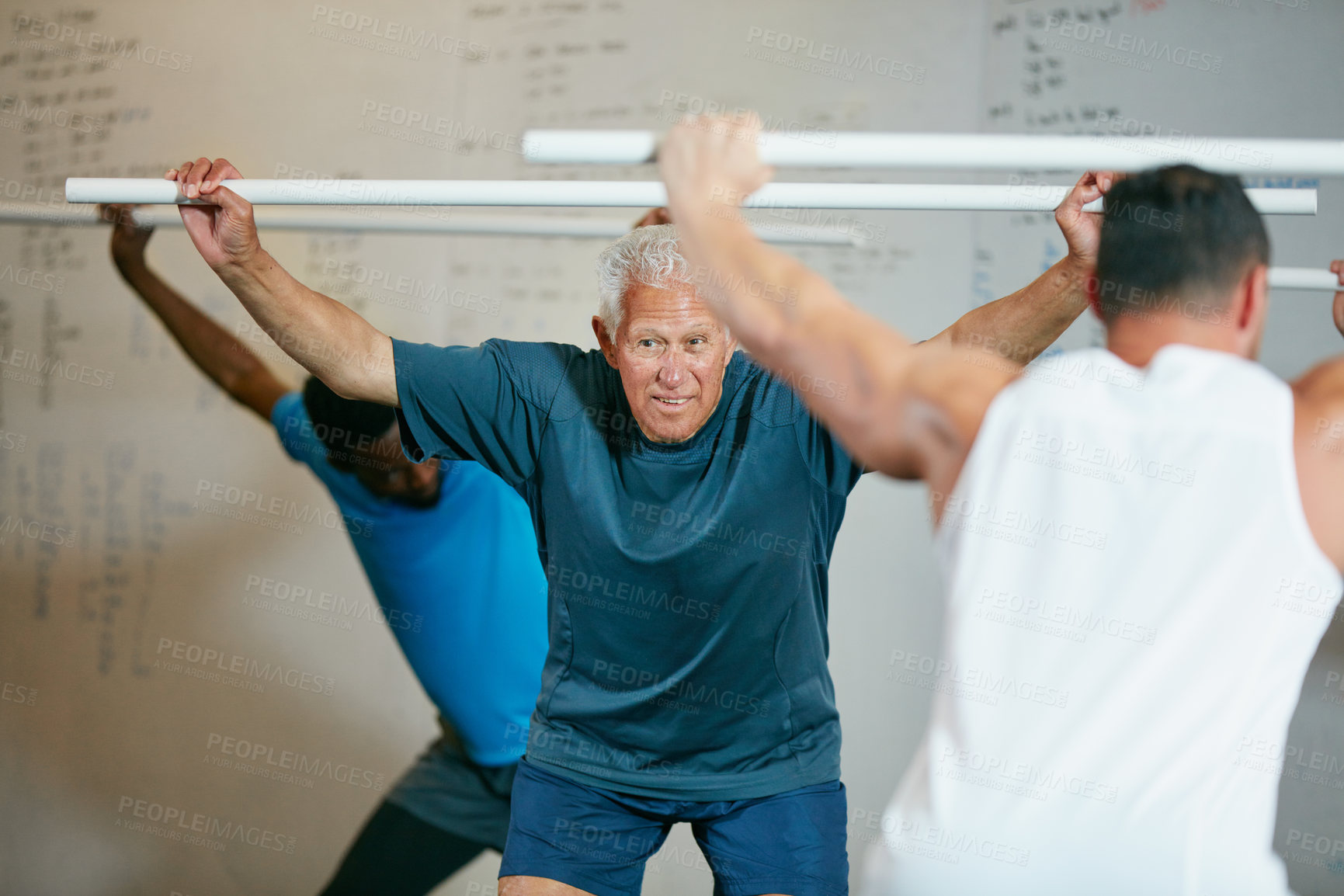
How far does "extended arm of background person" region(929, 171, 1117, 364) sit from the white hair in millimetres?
388

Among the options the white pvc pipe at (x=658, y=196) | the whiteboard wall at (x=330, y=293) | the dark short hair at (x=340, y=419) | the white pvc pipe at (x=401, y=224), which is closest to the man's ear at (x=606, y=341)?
the white pvc pipe at (x=658, y=196)

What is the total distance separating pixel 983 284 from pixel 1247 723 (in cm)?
163

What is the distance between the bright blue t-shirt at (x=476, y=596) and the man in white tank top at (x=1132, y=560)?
145cm

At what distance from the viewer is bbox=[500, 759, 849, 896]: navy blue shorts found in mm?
1478

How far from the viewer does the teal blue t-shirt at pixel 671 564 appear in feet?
4.83

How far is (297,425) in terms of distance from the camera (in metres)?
2.34

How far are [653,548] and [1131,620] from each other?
2.55 ft

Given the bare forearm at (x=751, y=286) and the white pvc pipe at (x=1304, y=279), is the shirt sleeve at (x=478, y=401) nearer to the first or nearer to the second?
the bare forearm at (x=751, y=286)

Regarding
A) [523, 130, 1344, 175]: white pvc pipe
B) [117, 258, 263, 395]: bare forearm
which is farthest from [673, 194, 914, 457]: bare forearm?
[117, 258, 263, 395]: bare forearm

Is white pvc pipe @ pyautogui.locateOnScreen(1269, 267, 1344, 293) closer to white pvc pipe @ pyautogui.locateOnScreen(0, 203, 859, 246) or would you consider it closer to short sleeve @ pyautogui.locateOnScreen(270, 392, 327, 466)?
white pvc pipe @ pyautogui.locateOnScreen(0, 203, 859, 246)

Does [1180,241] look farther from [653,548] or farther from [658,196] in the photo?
[653,548]

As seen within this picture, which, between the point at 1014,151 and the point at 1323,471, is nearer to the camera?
the point at 1323,471

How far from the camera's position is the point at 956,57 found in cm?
228

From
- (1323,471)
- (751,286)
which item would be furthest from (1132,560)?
(751,286)
